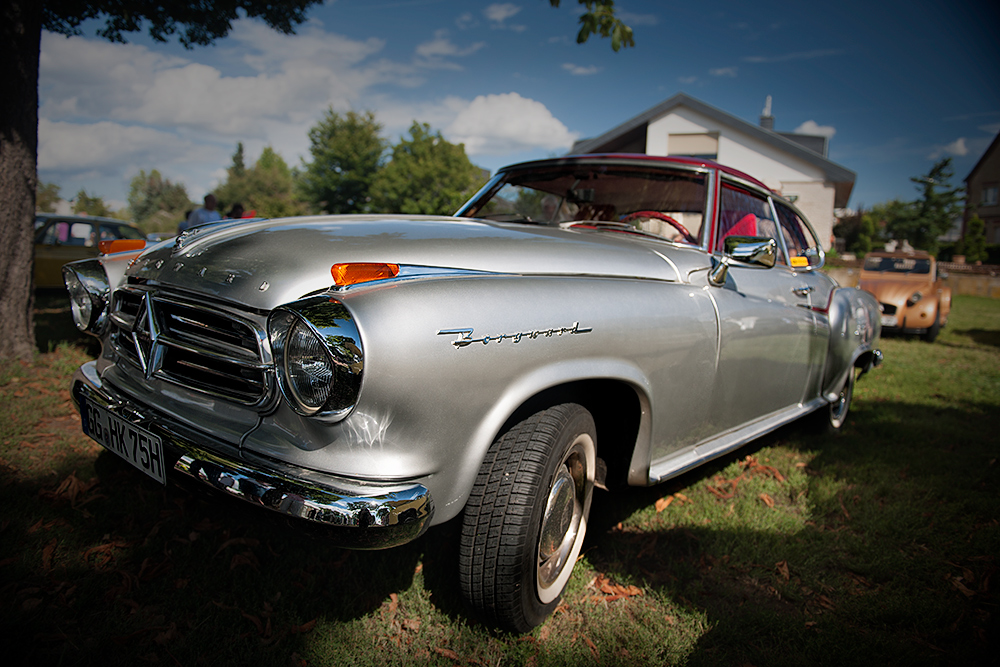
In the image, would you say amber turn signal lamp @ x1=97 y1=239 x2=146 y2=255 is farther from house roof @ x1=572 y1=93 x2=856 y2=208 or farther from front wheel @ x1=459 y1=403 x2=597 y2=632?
house roof @ x1=572 y1=93 x2=856 y2=208

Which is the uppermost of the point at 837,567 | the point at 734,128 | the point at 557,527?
the point at 734,128

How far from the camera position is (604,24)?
227 inches

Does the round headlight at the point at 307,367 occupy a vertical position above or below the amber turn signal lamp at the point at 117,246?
below

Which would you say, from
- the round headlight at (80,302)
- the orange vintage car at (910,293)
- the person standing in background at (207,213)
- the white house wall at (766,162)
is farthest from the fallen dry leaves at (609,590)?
the white house wall at (766,162)

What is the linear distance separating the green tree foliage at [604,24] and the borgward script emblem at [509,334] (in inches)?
195

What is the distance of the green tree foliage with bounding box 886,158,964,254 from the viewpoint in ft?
122

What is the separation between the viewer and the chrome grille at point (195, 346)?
5.03 ft

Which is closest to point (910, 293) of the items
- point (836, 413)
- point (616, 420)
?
point (836, 413)

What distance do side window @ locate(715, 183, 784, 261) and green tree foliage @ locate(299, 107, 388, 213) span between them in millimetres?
44066

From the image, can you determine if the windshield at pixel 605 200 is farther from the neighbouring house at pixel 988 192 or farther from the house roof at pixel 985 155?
the house roof at pixel 985 155

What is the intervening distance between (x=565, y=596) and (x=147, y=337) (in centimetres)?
167

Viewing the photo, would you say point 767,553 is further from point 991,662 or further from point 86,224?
point 86,224

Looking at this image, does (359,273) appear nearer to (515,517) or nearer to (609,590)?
(515,517)

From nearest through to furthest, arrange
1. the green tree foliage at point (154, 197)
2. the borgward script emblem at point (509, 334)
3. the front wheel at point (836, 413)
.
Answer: the borgward script emblem at point (509, 334)
the front wheel at point (836, 413)
the green tree foliage at point (154, 197)
